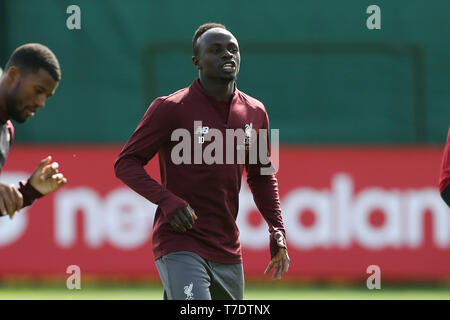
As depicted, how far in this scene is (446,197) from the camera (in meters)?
5.80

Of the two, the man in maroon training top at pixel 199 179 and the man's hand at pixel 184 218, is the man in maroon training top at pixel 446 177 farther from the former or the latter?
the man's hand at pixel 184 218

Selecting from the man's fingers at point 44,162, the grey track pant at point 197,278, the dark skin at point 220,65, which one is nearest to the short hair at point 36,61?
the man's fingers at point 44,162

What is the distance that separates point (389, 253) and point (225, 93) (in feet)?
19.8

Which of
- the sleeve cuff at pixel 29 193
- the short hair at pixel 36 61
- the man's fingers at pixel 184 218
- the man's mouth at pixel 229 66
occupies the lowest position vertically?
the man's fingers at pixel 184 218

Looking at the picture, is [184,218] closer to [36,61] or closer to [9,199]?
[9,199]

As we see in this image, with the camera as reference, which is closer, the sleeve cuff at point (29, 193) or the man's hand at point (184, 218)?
the sleeve cuff at point (29, 193)

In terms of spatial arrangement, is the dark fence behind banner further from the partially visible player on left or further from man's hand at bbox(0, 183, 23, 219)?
man's hand at bbox(0, 183, 23, 219)

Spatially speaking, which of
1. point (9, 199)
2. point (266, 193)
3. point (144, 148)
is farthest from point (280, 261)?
point (9, 199)

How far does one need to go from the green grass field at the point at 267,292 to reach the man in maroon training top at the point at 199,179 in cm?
473

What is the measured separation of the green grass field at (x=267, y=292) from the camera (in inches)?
417

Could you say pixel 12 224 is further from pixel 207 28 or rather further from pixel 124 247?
pixel 207 28

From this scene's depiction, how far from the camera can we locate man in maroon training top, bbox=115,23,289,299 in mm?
5629

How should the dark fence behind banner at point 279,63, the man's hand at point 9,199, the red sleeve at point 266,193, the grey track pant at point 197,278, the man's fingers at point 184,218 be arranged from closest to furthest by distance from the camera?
the man's hand at point 9,199
the man's fingers at point 184,218
the grey track pant at point 197,278
the red sleeve at point 266,193
the dark fence behind banner at point 279,63

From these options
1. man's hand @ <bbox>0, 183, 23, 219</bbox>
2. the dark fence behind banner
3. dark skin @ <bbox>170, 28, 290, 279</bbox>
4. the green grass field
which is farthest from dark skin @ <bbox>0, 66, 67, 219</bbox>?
the dark fence behind banner
